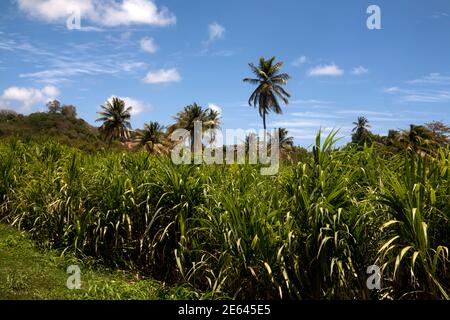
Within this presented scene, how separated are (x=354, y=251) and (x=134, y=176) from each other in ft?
11.9

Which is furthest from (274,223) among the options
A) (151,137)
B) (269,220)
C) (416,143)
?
(151,137)

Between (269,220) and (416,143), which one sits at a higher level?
(416,143)

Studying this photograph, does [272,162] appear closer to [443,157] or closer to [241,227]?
[241,227]

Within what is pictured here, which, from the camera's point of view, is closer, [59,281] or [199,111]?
[59,281]

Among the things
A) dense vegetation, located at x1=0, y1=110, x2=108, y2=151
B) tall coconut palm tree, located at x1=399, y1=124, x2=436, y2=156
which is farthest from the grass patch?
dense vegetation, located at x1=0, y1=110, x2=108, y2=151

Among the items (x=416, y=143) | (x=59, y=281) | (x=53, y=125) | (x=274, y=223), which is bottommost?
(x=59, y=281)

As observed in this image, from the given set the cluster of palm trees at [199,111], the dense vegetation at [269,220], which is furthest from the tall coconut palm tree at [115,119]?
the dense vegetation at [269,220]

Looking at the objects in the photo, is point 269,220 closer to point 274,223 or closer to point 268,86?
point 274,223

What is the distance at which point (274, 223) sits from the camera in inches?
185

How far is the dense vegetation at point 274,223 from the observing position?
12.8ft

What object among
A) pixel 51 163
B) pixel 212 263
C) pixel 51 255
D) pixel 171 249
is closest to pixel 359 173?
pixel 212 263

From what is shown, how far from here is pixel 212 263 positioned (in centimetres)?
505

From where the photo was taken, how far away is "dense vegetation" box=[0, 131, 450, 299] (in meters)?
3.91

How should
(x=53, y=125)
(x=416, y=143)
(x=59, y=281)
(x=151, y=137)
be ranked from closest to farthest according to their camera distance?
1. (x=59, y=281)
2. (x=416, y=143)
3. (x=151, y=137)
4. (x=53, y=125)
